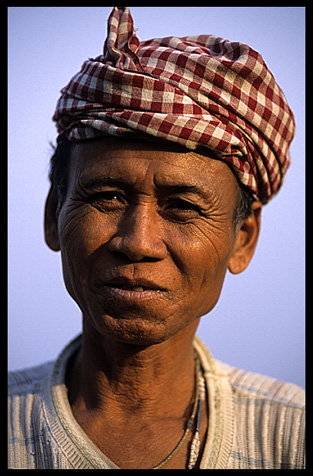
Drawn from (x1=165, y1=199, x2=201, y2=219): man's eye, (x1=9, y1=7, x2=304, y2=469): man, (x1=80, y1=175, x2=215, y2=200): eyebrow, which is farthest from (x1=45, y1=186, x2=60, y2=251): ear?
(x1=165, y1=199, x2=201, y2=219): man's eye

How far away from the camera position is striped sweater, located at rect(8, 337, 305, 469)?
6.99ft

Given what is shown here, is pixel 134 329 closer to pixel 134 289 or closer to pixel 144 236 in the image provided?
pixel 134 289

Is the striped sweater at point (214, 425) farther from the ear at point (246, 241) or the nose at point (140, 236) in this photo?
the nose at point (140, 236)

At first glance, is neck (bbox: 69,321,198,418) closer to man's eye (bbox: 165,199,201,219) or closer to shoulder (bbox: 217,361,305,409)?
shoulder (bbox: 217,361,305,409)

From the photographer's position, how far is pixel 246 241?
2.47m

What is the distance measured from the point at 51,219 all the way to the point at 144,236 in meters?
0.72

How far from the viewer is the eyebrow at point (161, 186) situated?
1.99 metres

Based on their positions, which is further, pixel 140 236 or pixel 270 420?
pixel 270 420

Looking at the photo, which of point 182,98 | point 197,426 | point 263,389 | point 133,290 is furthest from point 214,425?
point 182,98

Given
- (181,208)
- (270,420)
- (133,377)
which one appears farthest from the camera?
(270,420)

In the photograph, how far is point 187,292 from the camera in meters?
2.02

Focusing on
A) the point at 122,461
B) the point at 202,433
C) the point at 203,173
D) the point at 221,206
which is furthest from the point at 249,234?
the point at 122,461

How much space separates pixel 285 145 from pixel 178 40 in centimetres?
62

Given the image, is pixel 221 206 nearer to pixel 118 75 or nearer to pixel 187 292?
pixel 187 292
